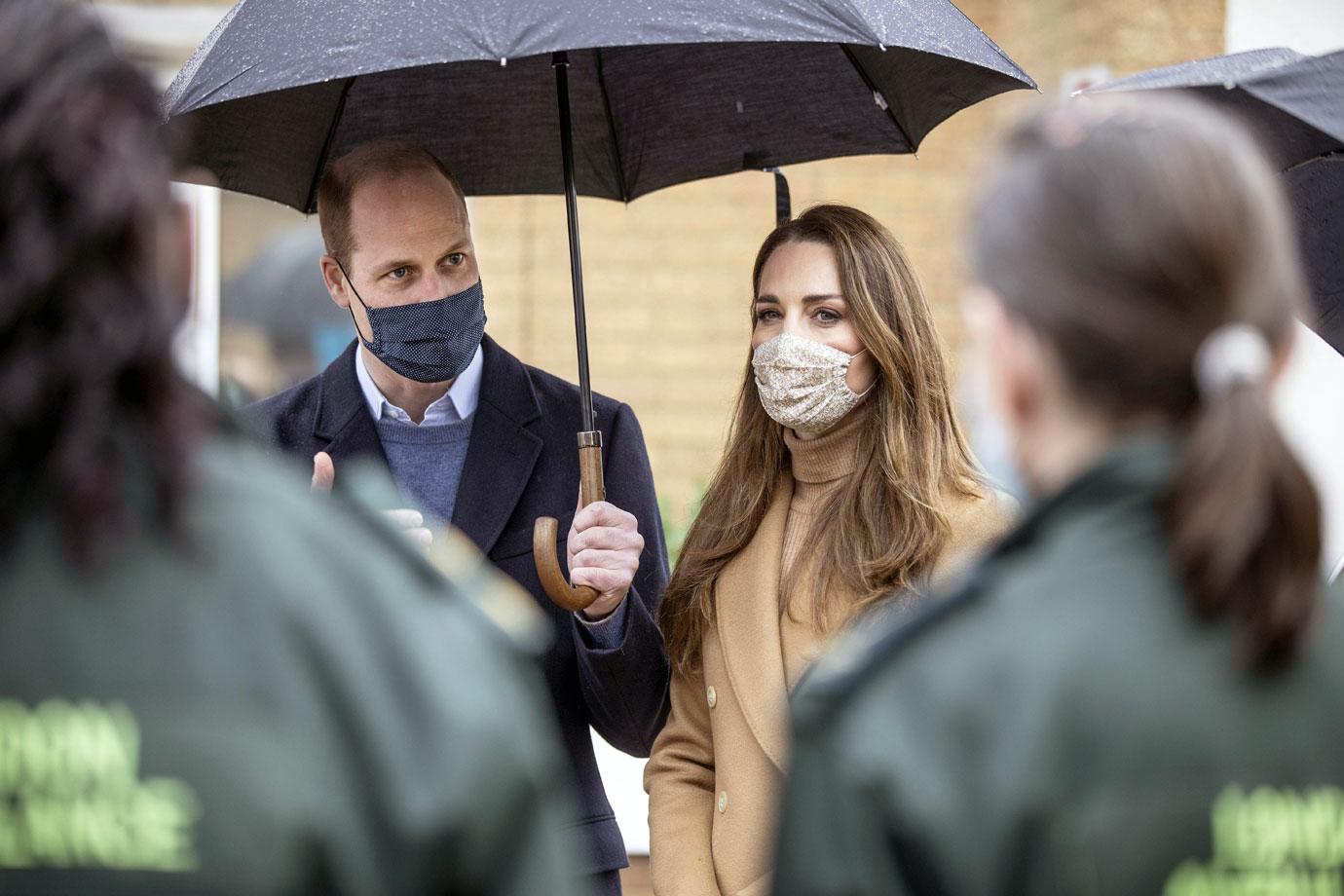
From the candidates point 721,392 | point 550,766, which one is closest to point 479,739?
point 550,766

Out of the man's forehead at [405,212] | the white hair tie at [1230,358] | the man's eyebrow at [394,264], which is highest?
the man's forehead at [405,212]

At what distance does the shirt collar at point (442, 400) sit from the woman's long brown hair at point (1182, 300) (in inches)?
73.0

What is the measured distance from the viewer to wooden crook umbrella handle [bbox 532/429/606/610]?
2.76 m

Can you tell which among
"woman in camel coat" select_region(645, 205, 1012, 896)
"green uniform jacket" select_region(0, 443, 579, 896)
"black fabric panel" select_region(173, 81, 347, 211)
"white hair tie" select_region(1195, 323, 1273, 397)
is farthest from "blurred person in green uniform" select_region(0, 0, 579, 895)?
"black fabric panel" select_region(173, 81, 347, 211)

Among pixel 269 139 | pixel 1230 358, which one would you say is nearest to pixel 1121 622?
pixel 1230 358

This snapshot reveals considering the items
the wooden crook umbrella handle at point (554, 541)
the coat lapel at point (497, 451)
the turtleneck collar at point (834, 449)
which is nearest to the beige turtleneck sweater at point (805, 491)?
the turtleneck collar at point (834, 449)

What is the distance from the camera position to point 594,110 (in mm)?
3523

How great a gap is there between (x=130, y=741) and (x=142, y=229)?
389mm

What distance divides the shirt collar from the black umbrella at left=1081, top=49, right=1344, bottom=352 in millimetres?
1324

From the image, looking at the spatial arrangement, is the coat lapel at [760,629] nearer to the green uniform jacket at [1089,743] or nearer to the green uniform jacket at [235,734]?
the green uniform jacket at [1089,743]

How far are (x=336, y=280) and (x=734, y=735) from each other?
1.21 m

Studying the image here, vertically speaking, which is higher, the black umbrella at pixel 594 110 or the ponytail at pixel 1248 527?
the black umbrella at pixel 594 110

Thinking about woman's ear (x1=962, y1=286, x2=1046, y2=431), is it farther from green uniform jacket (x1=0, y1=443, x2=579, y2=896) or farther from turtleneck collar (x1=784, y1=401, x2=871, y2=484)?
turtleneck collar (x1=784, y1=401, x2=871, y2=484)

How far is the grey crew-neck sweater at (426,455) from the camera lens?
3.12m
